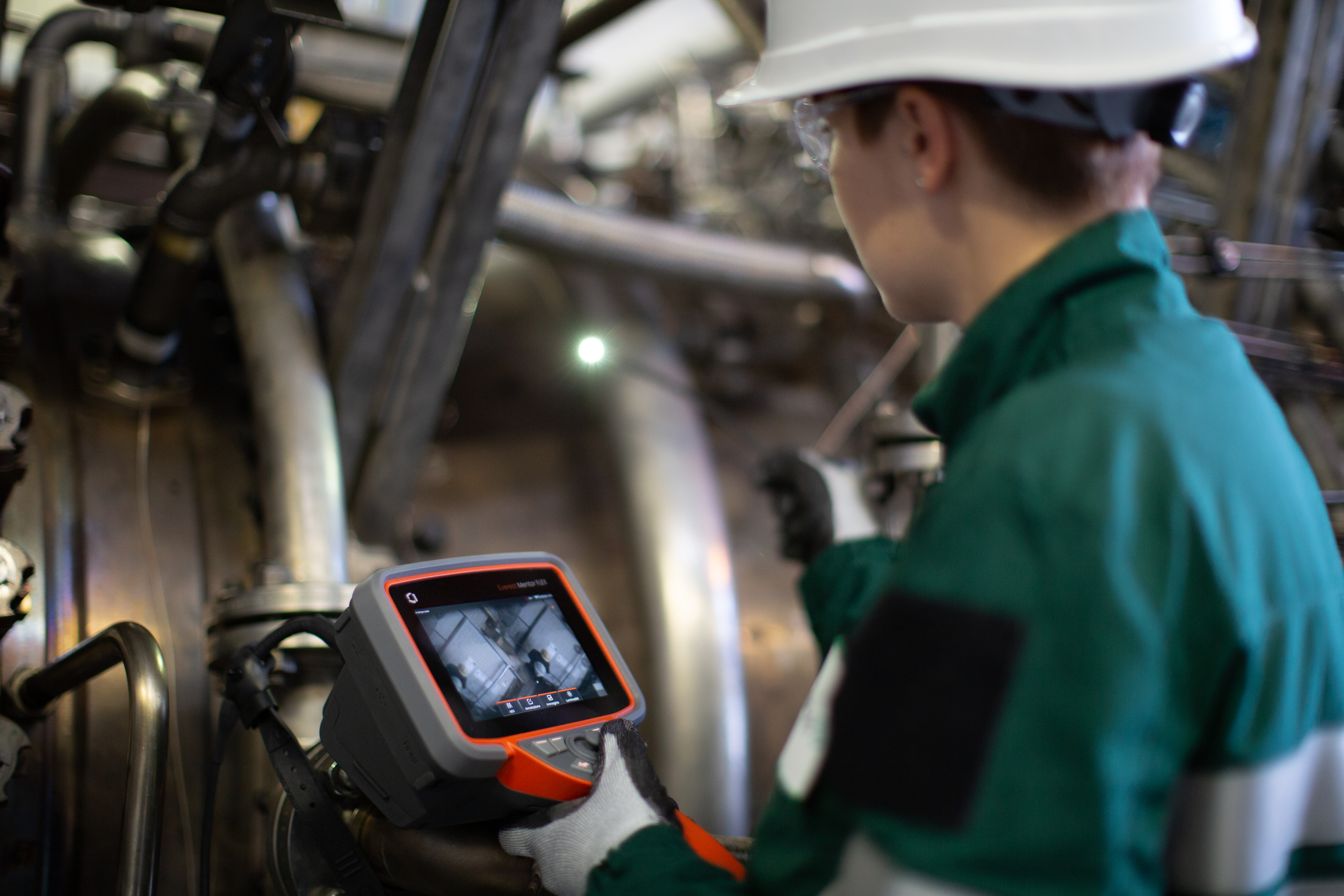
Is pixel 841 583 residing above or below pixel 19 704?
above

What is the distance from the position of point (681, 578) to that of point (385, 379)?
60 centimetres

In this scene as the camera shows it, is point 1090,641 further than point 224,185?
No

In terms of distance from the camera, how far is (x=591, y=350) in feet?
6.40

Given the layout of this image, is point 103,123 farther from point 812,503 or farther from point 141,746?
point 812,503

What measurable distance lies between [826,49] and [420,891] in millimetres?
805

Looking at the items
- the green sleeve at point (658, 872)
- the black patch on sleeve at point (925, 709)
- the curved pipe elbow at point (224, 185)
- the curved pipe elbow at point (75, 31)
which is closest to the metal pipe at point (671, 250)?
the curved pipe elbow at point (224, 185)

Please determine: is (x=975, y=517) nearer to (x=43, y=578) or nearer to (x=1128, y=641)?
(x=1128, y=641)

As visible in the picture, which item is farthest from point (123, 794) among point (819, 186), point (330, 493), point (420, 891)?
point (819, 186)

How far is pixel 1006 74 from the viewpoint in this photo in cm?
66

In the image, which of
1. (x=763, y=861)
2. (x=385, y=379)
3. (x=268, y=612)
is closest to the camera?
(x=763, y=861)

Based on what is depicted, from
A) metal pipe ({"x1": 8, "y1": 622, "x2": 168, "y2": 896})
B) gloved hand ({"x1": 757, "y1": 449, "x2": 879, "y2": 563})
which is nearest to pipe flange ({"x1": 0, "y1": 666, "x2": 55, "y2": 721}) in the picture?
metal pipe ({"x1": 8, "y1": 622, "x2": 168, "y2": 896})

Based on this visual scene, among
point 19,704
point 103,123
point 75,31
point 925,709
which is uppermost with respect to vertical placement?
point 75,31

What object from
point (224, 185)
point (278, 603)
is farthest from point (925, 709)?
point (224, 185)

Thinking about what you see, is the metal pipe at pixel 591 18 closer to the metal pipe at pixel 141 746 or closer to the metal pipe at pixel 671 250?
the metal pipe at pixel 671 250
